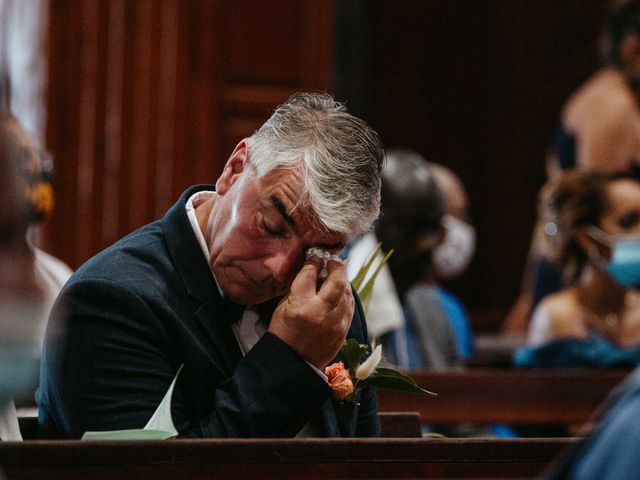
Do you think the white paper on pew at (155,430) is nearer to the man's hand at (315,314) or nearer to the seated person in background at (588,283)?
the man's hand at (315,314)

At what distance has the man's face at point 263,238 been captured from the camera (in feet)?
7.16

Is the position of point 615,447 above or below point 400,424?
above

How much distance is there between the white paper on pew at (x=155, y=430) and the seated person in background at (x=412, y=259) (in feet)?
7.74

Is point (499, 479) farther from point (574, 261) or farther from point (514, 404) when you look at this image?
point (574, 261)

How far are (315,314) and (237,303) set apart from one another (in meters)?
0.19

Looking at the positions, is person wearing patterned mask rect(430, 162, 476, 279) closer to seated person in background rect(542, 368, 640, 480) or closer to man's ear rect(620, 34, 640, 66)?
man's ear rect(620, 34, 640, 66)

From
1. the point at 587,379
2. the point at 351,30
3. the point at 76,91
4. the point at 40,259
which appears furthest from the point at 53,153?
the point at 587,379

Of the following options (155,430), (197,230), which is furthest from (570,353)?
(155,430)

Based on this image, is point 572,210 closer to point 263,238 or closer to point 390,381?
point 390,381

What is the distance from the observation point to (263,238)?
220 cm

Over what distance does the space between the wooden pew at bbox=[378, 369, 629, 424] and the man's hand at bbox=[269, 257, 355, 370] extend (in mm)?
2013

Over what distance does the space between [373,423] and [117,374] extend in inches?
24.6

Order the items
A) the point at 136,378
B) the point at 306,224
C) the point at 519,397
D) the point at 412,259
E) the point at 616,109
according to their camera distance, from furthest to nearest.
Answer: the point at 616,109, the point at 412,259, the point at 519,397, the point at 306,224, the point at 136,378

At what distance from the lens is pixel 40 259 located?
3650mm
